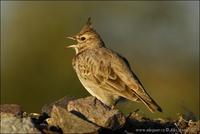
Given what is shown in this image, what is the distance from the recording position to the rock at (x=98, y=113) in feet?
34.2

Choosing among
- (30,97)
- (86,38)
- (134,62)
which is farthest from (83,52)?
(134,62)

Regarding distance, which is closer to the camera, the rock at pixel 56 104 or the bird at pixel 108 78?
the rock at pixel 56 104

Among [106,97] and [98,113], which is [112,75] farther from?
[98,113]

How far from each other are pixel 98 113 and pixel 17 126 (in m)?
1.29

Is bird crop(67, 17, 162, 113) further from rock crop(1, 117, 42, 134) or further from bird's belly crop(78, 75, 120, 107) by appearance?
rock crop(1, 117, 42, 134)

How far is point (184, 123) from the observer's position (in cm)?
1192

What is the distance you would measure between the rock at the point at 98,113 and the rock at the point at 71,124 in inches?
7.4

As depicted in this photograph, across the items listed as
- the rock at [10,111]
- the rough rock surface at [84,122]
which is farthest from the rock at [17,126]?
the rock at [10,111]

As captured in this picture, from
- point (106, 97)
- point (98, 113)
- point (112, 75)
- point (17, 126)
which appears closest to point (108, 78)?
point (112, 75)

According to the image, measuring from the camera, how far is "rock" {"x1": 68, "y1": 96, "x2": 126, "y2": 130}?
10.4 meters

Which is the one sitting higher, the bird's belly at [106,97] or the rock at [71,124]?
the rock at [71,124]

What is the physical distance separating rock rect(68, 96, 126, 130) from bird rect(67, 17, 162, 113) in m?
1.59

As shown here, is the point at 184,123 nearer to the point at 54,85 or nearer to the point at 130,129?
the point at 130,129

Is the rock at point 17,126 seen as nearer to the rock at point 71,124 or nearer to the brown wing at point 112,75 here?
the rock at point 71,124
